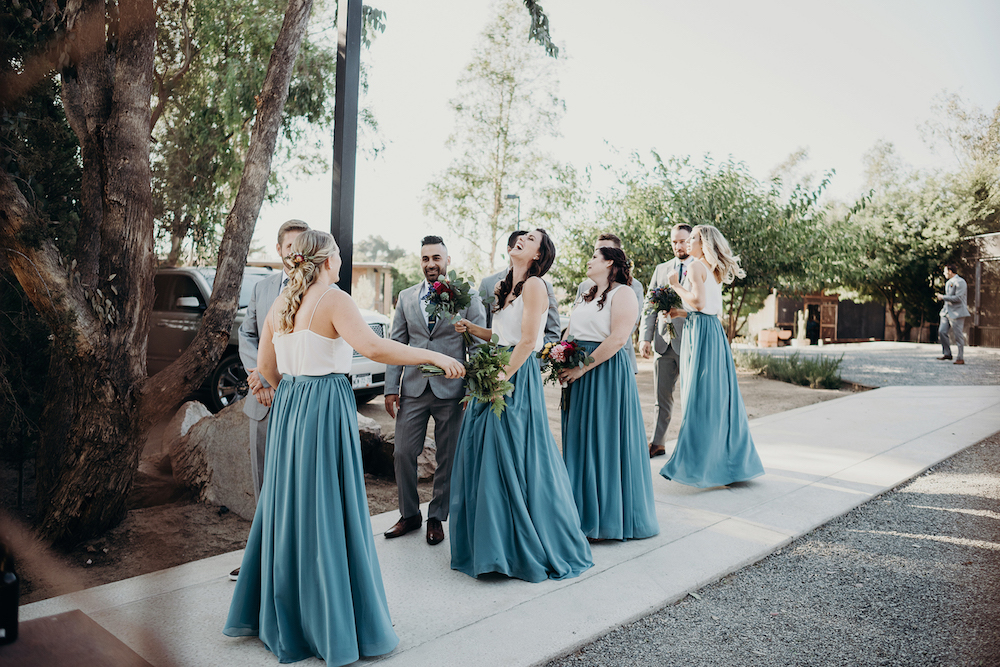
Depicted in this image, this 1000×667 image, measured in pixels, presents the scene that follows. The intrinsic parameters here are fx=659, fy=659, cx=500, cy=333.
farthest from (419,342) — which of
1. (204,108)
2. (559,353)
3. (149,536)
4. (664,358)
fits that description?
(204,108)

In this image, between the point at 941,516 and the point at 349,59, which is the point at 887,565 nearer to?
the point at 941,516

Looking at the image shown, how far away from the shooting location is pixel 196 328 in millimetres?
8742

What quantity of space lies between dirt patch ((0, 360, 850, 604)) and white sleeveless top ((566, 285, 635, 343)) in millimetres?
2074

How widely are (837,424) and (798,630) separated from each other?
5.86 meters

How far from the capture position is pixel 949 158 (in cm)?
402

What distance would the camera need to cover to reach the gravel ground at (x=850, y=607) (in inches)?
117

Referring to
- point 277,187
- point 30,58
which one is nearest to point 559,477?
point 30,58

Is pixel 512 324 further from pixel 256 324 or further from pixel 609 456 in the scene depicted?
pixel 256 324

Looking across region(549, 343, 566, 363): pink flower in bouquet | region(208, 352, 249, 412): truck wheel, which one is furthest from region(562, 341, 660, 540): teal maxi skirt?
region(208, 352, 249, 412): truck wheel

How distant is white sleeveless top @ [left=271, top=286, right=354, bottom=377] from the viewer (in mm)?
2818

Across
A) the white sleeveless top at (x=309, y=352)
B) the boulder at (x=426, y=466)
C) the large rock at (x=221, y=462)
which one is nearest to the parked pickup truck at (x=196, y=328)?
the boulder at (x=426, y=466)

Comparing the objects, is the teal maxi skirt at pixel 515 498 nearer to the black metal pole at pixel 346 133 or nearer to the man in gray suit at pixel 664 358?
the black metal pole at pixel 346 133

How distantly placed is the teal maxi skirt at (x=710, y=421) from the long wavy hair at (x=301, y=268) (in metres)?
3.66

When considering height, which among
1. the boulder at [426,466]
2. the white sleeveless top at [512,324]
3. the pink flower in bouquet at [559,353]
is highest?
the white sleeveless top at [512,324]
